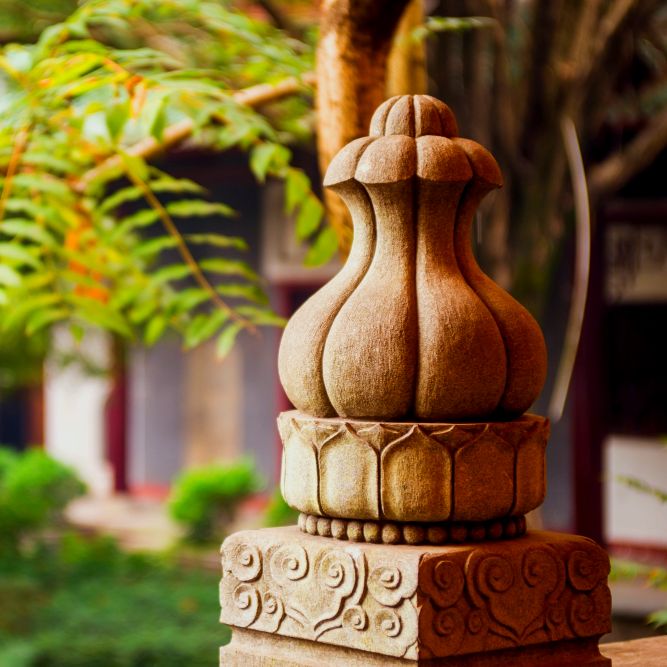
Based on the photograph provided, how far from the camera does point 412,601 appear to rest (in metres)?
1.49

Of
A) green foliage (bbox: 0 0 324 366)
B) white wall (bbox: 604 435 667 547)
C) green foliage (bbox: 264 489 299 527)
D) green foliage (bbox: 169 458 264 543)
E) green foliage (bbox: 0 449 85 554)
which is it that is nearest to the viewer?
green foliage (bbox: 0 0 324 366)

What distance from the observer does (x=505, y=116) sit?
5.07 meters

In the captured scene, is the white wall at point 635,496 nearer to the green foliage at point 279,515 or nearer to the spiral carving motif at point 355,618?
the green foliage at point 279,515

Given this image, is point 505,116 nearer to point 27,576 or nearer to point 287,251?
point 27,576

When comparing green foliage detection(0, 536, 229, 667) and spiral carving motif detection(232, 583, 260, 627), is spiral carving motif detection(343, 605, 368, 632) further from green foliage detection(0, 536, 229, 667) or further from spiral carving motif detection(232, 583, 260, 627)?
green foliage detection(0, 536, 229, 667)

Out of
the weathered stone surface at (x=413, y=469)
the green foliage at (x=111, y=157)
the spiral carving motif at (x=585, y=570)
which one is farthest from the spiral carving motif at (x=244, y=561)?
the green foliage at (x=111, y=157)

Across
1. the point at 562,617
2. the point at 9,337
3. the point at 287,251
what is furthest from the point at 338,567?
the point at 287,251

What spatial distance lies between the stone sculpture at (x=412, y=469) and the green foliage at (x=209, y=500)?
26.3ft

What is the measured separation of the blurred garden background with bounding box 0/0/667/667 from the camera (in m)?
2.50

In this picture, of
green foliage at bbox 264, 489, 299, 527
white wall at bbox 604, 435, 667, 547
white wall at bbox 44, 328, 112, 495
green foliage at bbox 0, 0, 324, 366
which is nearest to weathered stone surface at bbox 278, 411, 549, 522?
green foliage at bbox 0, 0, 324, 366

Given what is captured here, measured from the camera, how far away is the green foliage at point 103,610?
579cm

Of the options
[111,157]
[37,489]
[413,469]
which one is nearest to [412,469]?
[413,469]

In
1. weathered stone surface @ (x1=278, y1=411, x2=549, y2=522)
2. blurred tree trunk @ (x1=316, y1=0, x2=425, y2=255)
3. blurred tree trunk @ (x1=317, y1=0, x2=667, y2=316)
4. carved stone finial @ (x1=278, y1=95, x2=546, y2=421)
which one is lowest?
weathered stone surface @ (x1=278, y1=411, x2=549, y2=522)

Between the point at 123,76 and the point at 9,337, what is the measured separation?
596 cm
